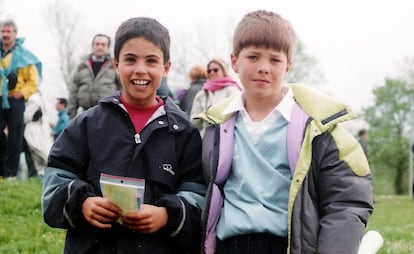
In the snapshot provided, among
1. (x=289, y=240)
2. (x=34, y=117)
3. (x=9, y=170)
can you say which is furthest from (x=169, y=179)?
(x=34, y=117)

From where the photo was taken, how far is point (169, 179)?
10.2ft

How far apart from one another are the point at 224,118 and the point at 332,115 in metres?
0.50

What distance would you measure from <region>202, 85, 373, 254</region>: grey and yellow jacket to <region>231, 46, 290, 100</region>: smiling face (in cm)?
15

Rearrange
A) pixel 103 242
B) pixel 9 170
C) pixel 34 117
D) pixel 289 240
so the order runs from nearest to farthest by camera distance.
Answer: pixel 289 240
pixel 103 242
pixel 9 170
pixel 34 117

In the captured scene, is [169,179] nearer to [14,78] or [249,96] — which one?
[249,96]

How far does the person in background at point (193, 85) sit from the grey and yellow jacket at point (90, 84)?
3.08 feet

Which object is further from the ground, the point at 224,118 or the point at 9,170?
the point at 224,118

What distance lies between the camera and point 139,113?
10.5 feet

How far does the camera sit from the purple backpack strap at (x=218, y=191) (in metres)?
3.03

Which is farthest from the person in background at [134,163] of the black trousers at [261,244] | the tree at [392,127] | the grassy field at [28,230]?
the tree at [392,127]

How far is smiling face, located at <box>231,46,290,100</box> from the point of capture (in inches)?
118

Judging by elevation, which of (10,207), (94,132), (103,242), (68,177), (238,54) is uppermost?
(238,54)

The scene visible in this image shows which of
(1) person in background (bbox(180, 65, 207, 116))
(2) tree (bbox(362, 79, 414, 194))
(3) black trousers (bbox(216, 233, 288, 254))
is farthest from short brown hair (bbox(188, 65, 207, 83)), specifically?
(2) tree (bbox(362, 79, 414, 194))

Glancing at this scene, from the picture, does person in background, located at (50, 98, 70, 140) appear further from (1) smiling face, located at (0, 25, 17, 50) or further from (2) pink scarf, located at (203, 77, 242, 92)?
(2) pink scarf, located at (203, 77, 242, 92)
